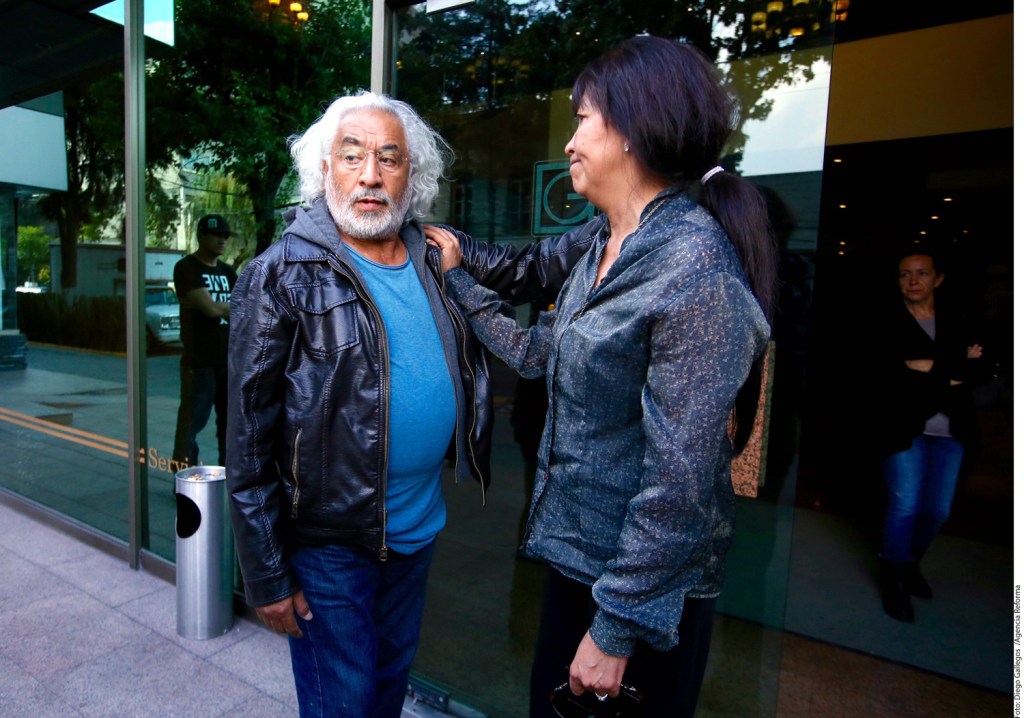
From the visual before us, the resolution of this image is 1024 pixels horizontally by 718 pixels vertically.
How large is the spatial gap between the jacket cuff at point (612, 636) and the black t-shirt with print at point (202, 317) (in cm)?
294

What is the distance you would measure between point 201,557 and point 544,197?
7.38 feet

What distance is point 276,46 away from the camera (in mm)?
3346

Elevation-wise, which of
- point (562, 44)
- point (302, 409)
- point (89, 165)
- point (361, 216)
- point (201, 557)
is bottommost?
point (201, 557)

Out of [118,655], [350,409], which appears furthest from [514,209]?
[118,655]

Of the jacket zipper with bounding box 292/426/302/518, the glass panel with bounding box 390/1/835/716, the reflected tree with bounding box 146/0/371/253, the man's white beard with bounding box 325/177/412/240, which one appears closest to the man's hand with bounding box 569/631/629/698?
the jacket zipper with bounding box 292/426/302/518

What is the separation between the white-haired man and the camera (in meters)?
1.61

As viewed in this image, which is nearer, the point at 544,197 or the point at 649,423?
the point at 649,423

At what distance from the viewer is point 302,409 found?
1613 mm

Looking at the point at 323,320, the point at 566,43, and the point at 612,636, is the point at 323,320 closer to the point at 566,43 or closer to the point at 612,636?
the point at 612,636

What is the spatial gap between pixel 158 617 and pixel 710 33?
11.5 ft

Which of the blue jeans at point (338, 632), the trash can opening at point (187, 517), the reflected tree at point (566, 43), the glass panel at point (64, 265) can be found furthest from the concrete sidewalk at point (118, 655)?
the reflected tree at point (566, 43)

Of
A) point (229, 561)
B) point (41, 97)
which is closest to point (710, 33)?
point (229, 561)

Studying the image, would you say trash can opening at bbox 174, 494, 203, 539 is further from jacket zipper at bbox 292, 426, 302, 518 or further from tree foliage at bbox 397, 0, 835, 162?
tree foliage at bbox 397, 0, 835, 162

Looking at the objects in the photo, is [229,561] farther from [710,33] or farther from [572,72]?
[710,33]
